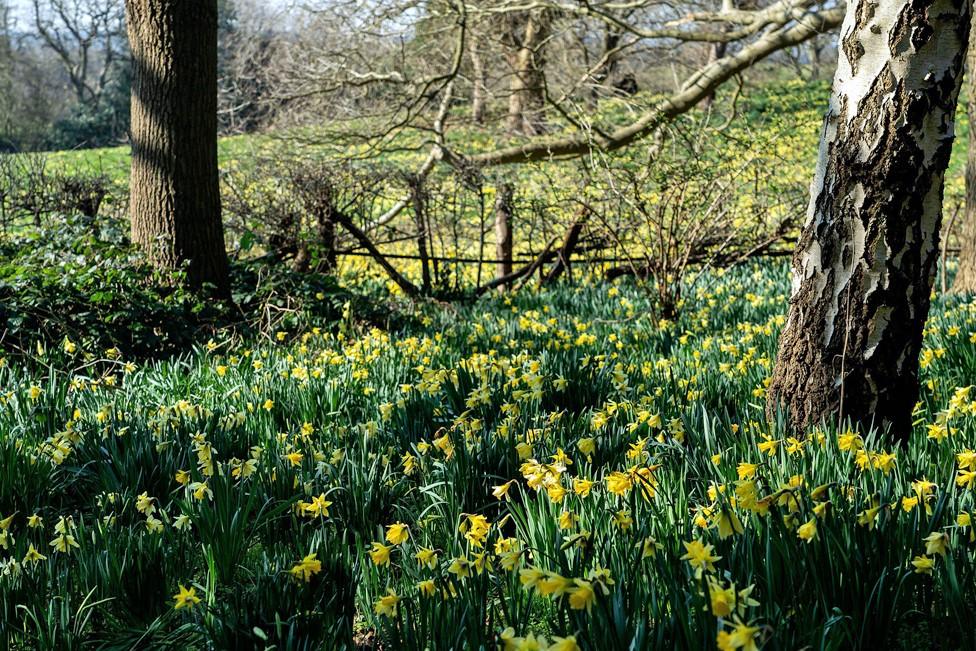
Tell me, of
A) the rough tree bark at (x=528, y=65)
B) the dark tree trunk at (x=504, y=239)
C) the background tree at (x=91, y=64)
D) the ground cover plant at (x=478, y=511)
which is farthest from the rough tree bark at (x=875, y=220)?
the background tree at (x=91, y=64)

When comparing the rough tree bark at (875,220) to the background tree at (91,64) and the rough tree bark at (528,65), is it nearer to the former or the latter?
the rough tree bark at (528,65)

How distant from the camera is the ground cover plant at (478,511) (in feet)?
5.88

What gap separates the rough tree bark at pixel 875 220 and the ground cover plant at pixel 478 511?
0.75 ft

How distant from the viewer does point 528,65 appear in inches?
397

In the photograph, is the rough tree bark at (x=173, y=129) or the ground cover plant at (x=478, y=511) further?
the rough tree bark at (x=173, y=129)

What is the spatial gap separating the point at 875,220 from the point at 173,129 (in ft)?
15.7

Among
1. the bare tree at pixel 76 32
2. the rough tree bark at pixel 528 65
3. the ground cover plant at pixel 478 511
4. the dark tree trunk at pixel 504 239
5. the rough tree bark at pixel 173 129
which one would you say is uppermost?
the bare tree at pixel 76 32

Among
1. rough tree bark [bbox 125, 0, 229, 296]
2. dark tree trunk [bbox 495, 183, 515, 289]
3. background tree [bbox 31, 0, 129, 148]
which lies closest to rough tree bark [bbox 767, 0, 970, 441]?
rough tree bark [bbox 125, 0, 229, 296]

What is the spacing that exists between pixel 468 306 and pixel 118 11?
41746 mm

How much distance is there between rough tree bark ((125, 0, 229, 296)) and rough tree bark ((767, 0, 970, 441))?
435 cm

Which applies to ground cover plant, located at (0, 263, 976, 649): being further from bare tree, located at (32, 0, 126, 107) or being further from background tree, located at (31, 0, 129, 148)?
bare tree, located at (32, 0, 126, 107)

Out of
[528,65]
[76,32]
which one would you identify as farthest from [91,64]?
[528,65]

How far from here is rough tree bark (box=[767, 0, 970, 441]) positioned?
111 inches

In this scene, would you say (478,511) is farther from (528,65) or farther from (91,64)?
(91,64)
